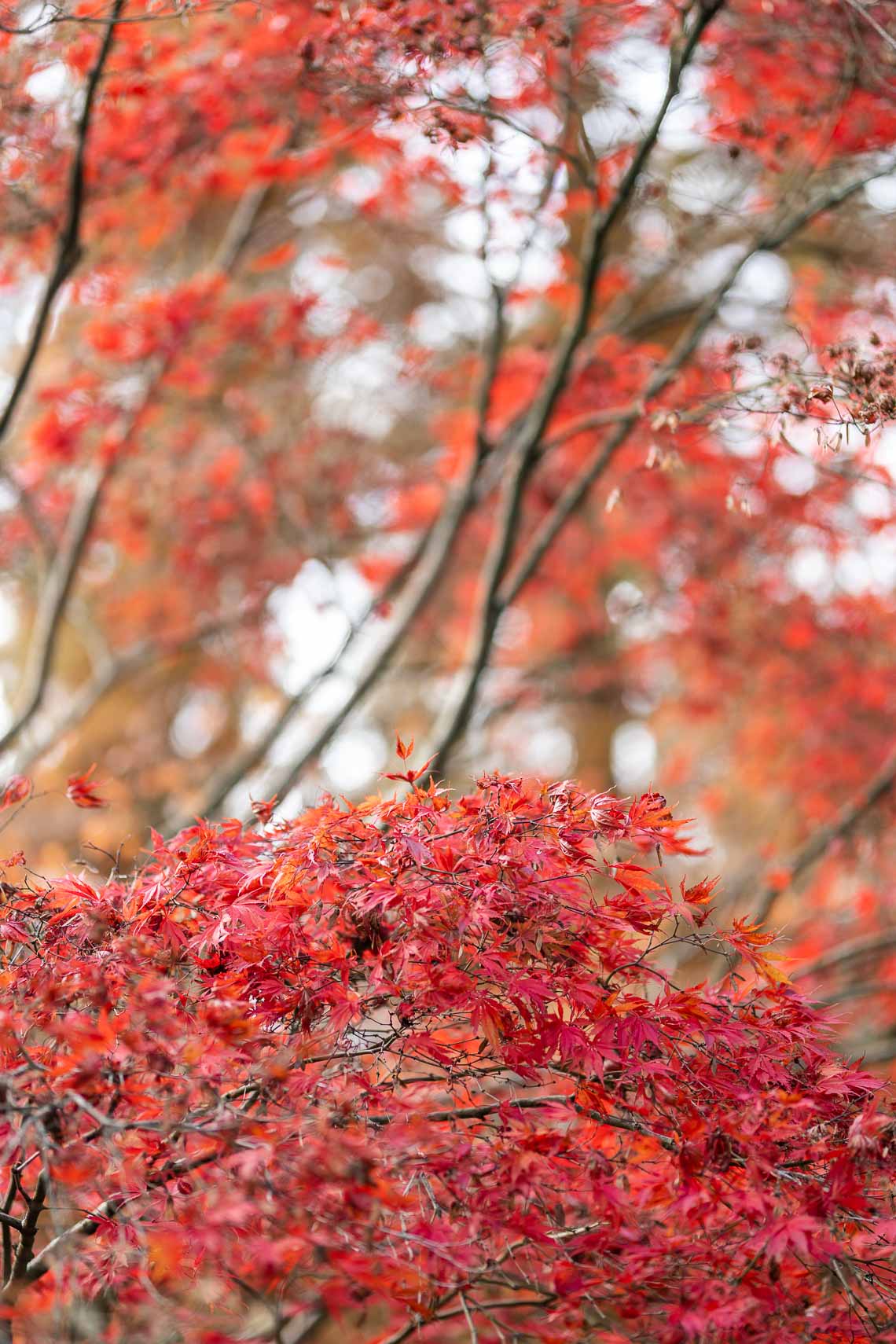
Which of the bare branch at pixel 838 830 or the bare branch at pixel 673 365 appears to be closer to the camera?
the bare branch at pixel 673 365

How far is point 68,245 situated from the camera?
4527 millimetres

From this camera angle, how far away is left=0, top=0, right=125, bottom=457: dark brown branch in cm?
414

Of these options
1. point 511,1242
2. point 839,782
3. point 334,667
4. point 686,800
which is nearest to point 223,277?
point 334,667

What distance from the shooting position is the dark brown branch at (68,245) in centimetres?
414

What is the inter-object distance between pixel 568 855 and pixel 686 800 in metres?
8.95

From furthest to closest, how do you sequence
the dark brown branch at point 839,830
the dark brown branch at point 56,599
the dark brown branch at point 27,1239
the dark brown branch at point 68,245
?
the dark brown branch at point 839,830 → the dark brown branch at point 56,599 → the dark brown branch at point 68,245 → the dark brown branch at point 27,1239

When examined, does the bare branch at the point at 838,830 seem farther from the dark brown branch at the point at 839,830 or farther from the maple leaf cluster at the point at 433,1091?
the maple leaf cluster at the point at 433,1091

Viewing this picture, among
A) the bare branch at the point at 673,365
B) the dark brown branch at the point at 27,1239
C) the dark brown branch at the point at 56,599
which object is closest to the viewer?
the dark brown branch at the point at 27,1239

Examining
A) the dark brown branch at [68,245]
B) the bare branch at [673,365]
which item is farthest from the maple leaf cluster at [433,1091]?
the dark brown branch at [68,245]

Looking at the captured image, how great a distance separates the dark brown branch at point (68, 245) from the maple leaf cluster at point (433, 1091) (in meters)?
2.88

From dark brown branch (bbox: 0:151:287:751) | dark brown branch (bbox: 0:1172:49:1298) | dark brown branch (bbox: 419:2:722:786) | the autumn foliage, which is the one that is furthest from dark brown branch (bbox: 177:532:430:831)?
dark brown branch (bbox: 0:1172:49:1298)

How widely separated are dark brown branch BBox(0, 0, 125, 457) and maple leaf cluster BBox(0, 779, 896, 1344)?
2.88 metres

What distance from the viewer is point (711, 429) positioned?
3.51m

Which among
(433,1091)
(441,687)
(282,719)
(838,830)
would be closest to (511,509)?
(282,719)
